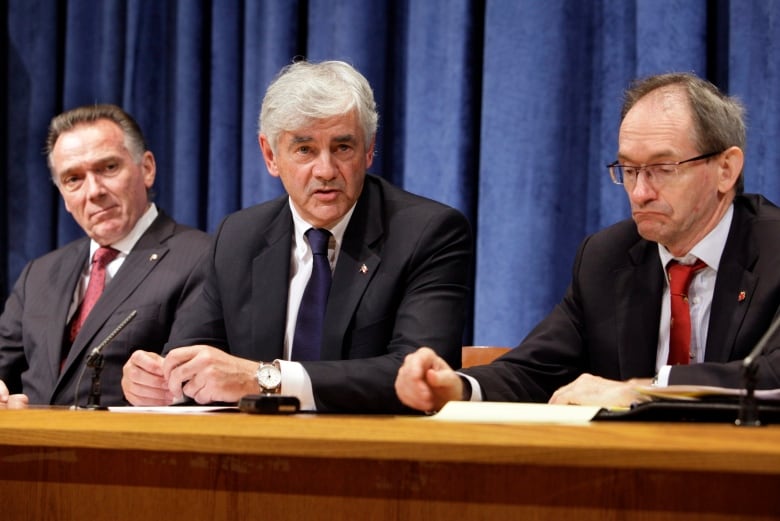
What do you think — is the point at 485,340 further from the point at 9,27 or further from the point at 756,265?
the point at 9,27

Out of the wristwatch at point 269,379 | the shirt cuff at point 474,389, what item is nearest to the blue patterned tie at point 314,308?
the wristwatch at point 269,379

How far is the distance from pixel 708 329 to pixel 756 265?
0.61 feet

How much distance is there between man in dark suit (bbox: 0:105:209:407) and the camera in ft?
10.4

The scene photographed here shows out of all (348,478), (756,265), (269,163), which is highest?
(269,163)

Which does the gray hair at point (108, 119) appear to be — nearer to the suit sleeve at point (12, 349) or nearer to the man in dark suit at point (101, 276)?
the man in dark suit at point (101, 276)

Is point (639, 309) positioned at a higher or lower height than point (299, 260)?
lower

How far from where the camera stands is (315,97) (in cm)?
264

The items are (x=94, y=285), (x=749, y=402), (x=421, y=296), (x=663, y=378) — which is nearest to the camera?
(x=749, y=402)

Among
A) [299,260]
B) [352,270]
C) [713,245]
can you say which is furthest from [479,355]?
[713,245]

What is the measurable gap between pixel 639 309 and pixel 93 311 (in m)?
1.76

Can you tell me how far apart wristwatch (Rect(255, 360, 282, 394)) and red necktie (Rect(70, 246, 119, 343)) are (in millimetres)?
1357

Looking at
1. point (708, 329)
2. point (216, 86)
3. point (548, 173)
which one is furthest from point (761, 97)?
point (216, 86)

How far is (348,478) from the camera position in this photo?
1384 millimetres

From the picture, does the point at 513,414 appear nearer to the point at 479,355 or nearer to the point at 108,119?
the point at 479,355
